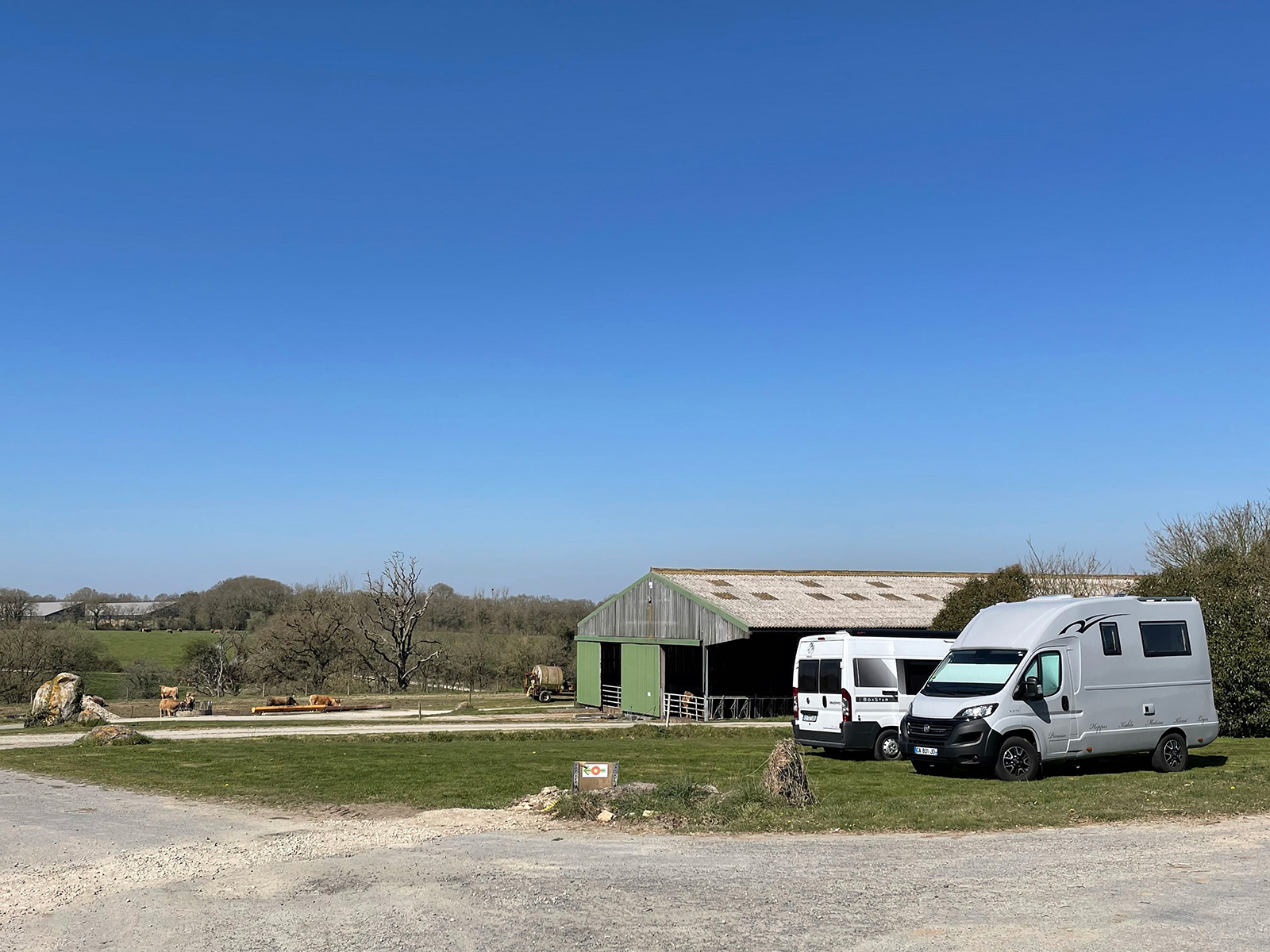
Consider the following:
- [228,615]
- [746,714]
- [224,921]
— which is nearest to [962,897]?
[224,921]

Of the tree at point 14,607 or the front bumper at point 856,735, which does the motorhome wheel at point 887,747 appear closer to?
the front bumper at point 856,735

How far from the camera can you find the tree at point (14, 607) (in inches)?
2571

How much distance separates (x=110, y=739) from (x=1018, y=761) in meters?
22.0

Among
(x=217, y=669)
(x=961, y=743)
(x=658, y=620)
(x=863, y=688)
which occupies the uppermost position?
(x=658, y=620)

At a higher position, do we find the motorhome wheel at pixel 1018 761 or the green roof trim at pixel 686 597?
the green roof trim at pixel 686 597

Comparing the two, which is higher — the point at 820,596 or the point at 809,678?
the point at 820,596

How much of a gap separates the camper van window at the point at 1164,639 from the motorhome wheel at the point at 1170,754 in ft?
4.66

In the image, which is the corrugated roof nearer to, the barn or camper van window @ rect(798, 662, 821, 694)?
the barn

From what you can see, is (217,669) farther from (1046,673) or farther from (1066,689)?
(1066,689)

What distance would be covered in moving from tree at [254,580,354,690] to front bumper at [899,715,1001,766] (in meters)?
57.0

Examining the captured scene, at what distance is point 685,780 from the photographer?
14.1 m

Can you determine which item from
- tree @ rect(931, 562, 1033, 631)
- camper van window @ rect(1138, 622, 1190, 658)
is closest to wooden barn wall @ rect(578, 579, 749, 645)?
tree @ rect(931, 562, 1033, 631)

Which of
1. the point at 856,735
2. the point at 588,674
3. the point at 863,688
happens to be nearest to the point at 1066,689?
the point at 863,688

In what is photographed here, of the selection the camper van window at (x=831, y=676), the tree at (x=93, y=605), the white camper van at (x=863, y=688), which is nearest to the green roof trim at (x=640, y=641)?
the white camper van at (x=863, y=688)
